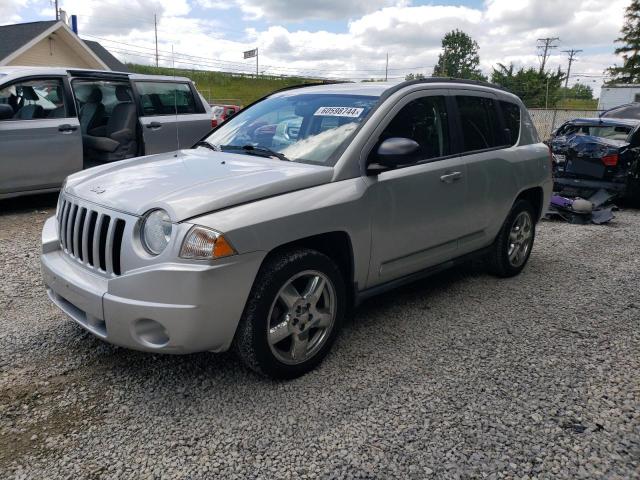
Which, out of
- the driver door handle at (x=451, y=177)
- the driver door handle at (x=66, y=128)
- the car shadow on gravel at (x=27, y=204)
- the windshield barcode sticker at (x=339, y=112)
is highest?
the windshield barcode sticker at (x=339, y=112)

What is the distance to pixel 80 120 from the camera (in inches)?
287

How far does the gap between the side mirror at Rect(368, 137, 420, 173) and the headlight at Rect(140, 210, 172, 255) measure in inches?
51.6

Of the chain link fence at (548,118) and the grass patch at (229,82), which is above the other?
the grass patch at (229,82)

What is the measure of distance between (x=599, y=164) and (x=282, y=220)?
24.4 feet

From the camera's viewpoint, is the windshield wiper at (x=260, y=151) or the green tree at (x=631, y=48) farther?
the green tree at (x=631, y=48)

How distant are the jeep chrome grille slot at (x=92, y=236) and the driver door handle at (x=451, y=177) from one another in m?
2.23

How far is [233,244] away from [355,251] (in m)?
0.91

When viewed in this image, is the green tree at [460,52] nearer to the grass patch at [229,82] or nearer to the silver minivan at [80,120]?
the grass patch at [229,82]

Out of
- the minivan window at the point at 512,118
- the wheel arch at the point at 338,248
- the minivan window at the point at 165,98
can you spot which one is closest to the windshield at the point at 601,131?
the minivan window at the point at 512,118

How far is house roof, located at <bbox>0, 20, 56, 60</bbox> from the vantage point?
20688mm

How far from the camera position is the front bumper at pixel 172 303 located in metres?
2.53

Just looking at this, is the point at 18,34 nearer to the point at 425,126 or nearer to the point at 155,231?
the point at 425,126

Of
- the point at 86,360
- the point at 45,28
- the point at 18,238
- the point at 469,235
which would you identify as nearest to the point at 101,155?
the point at 18,238

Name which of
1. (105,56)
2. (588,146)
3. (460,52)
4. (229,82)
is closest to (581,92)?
(460,52)
